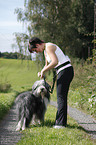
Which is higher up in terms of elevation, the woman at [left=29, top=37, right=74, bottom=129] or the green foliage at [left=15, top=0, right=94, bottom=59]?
the green foliage at [left=15, top=0, right=94, bottom=59]

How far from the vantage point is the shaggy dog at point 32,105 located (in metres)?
4.04

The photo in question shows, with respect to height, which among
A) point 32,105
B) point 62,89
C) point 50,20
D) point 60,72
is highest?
point 50,20

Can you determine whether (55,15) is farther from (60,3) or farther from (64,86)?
(64,86)

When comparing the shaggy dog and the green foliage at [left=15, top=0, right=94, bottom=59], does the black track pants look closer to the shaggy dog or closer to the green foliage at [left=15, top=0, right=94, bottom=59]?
the shaggy dog

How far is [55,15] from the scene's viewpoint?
17.9m

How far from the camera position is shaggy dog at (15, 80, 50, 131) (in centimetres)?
404

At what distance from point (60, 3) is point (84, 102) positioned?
13274 mm

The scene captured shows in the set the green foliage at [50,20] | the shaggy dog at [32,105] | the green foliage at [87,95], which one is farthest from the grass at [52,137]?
the green foliage at [50,20]

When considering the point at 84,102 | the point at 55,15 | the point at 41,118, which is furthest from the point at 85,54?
the point at 41,118

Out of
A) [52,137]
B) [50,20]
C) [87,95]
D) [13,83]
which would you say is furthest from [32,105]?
[13,83]

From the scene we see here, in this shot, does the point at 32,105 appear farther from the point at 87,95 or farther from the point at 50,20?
the point at 50,20

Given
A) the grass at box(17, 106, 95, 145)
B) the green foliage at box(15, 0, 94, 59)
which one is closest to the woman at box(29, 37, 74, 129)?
the grass at box(17, 106, 95, 145)

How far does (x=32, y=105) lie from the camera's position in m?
4.11

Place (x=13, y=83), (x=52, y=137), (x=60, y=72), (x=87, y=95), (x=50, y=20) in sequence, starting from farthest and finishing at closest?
(x=13, y=83), (x=50, y=20), (x=87, y=95), (x=60, y=72), (x=52, y=137)
